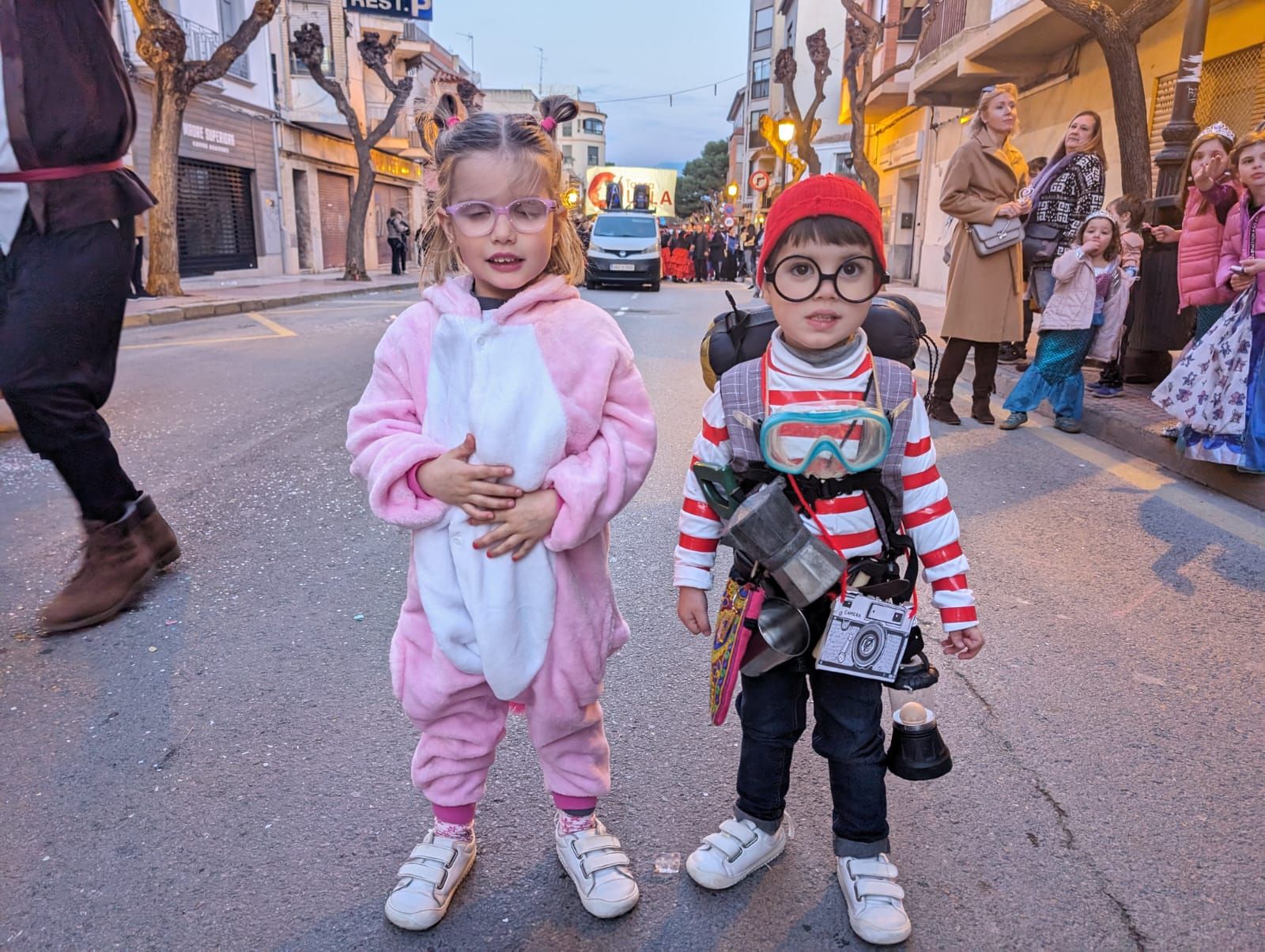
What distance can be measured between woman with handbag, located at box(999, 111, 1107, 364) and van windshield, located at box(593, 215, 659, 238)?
16.3 metres

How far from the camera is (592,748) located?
190 centimetres

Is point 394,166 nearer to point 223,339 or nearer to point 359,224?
point 359,224

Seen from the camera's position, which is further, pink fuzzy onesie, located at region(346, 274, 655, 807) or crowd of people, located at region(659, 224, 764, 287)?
crowd of people, located at region(659, 224, 764, 287)

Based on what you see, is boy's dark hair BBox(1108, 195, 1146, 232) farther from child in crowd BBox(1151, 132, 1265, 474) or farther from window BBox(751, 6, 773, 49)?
window BBox(751, 6, 773, 49)

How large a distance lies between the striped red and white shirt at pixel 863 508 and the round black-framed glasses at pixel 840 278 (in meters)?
0.11

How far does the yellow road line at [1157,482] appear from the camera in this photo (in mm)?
4258

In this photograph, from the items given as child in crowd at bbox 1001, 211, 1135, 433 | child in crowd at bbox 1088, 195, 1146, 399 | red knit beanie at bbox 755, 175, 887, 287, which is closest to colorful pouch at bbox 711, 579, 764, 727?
red knit beanie at bbox 755, 175, 887, 287

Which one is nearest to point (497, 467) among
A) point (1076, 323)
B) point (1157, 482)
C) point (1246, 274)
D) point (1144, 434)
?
point (1246, 274)

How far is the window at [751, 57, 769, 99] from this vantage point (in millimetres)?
57344

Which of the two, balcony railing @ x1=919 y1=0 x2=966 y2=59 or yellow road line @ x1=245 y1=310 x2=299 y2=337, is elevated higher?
balcony railing @ x1=919 y1=0 x2=966 y2=59

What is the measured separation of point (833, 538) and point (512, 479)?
1.98 ft

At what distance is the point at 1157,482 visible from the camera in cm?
501

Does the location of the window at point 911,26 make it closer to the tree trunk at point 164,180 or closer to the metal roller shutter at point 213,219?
the metal roller shutter at point 213,219

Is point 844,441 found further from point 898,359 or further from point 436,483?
point 436,483
